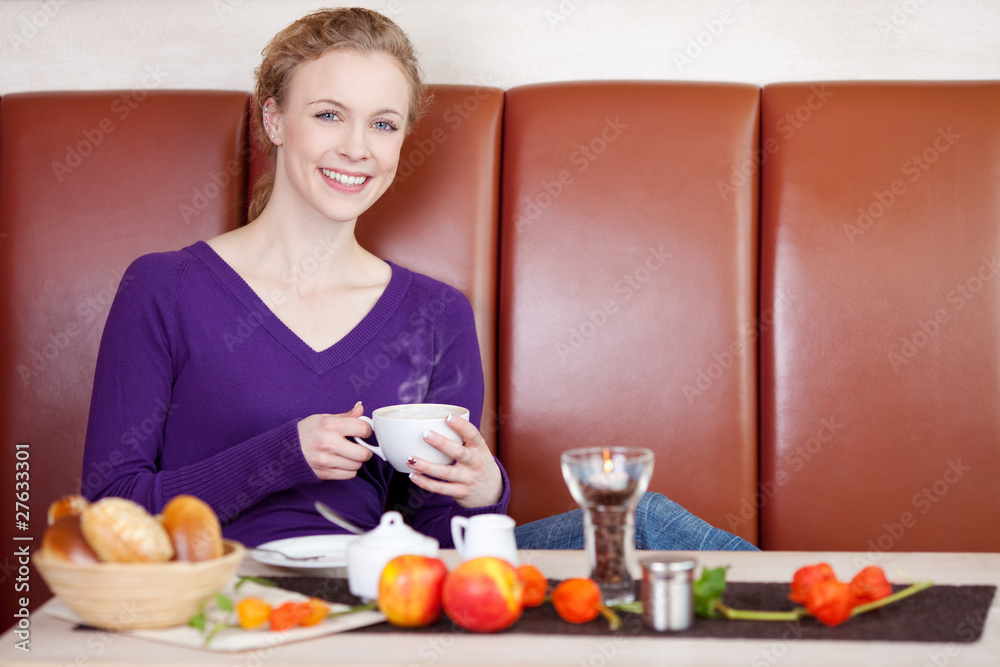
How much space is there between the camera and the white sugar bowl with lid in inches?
32.2

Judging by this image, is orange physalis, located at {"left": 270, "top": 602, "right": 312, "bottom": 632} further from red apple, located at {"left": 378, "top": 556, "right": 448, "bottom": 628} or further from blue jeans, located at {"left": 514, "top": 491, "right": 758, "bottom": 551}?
blue jeans, located at {"left": 514, "top": 491, "right": 758, "bottom": 551}

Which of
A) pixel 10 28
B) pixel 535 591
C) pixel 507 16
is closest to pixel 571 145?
pixel 507 16

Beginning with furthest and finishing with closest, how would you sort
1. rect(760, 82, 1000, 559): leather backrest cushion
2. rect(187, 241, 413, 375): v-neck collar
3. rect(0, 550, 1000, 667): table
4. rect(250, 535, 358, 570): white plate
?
rect(760, 82, 1000, 559): leather backrest cushion
rect(187, 241, 413, 375): v-neck collar
rect(250, 535, 358, 570): white plate
rect(0, 550, 1000, 667): table

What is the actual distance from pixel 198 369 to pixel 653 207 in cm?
81

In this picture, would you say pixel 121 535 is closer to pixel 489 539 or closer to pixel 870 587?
pixel 489 539

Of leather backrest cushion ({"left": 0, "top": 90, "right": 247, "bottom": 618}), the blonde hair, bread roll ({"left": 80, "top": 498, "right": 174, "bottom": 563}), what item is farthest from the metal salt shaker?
leather backrest cushion ({"left": 0, "top": 90, "right": 247, "bottom": 618})

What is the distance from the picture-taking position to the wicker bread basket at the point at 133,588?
2.35 feet

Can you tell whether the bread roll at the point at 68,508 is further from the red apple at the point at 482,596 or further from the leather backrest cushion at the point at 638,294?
the leather backrest cushion at the point at 638,294

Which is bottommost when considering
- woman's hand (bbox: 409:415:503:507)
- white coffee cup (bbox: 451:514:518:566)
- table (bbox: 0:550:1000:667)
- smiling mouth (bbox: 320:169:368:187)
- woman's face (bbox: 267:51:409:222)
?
table (bbox: 0:550:1000:667)

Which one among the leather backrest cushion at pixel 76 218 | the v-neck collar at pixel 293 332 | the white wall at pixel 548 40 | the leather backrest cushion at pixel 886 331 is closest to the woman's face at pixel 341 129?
the v-neck collar at pixel 293 332

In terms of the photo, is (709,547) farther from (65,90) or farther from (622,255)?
(65,90)

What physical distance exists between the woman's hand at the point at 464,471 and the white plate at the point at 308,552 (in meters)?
0.11

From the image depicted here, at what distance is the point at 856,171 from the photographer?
163 centimetres

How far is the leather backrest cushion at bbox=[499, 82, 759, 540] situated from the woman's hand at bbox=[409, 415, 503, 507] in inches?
16.1
